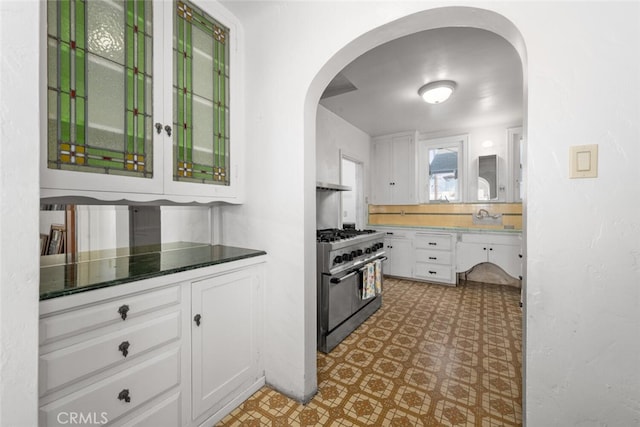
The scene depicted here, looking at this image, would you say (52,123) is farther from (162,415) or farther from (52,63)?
(162,415)

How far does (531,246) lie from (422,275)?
3.59m

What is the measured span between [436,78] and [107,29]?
9.14 feet

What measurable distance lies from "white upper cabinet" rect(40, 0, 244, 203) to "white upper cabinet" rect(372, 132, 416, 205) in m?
3.58

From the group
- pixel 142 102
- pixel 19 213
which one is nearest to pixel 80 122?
pixel 142 102

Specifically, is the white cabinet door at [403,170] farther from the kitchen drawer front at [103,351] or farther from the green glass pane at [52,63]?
the green glass pane at [52,63]

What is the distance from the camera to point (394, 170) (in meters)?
4.96

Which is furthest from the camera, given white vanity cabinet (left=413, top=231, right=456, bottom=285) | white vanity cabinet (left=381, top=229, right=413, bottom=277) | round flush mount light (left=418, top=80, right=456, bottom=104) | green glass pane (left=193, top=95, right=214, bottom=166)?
white vanity cabinet (left=381, top=229, right=413, bottom=277)

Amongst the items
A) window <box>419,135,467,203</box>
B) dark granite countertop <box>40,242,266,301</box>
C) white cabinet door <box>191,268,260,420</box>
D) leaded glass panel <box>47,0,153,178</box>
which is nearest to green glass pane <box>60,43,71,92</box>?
leaded glass panel <box>47,0,153,178</box>

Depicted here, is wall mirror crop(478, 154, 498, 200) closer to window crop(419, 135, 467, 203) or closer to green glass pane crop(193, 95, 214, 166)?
window crop(419, 135, 467, 203)

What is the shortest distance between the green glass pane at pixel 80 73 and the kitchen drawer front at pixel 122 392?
1245 millimetres

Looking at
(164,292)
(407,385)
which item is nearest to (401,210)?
(407,385)

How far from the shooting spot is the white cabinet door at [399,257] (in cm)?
459

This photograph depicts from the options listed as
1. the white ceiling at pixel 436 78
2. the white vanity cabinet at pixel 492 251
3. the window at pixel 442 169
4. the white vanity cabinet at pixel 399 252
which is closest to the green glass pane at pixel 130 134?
the white ceiling at pixel 436 78

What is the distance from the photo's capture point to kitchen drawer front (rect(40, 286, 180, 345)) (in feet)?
3.13
